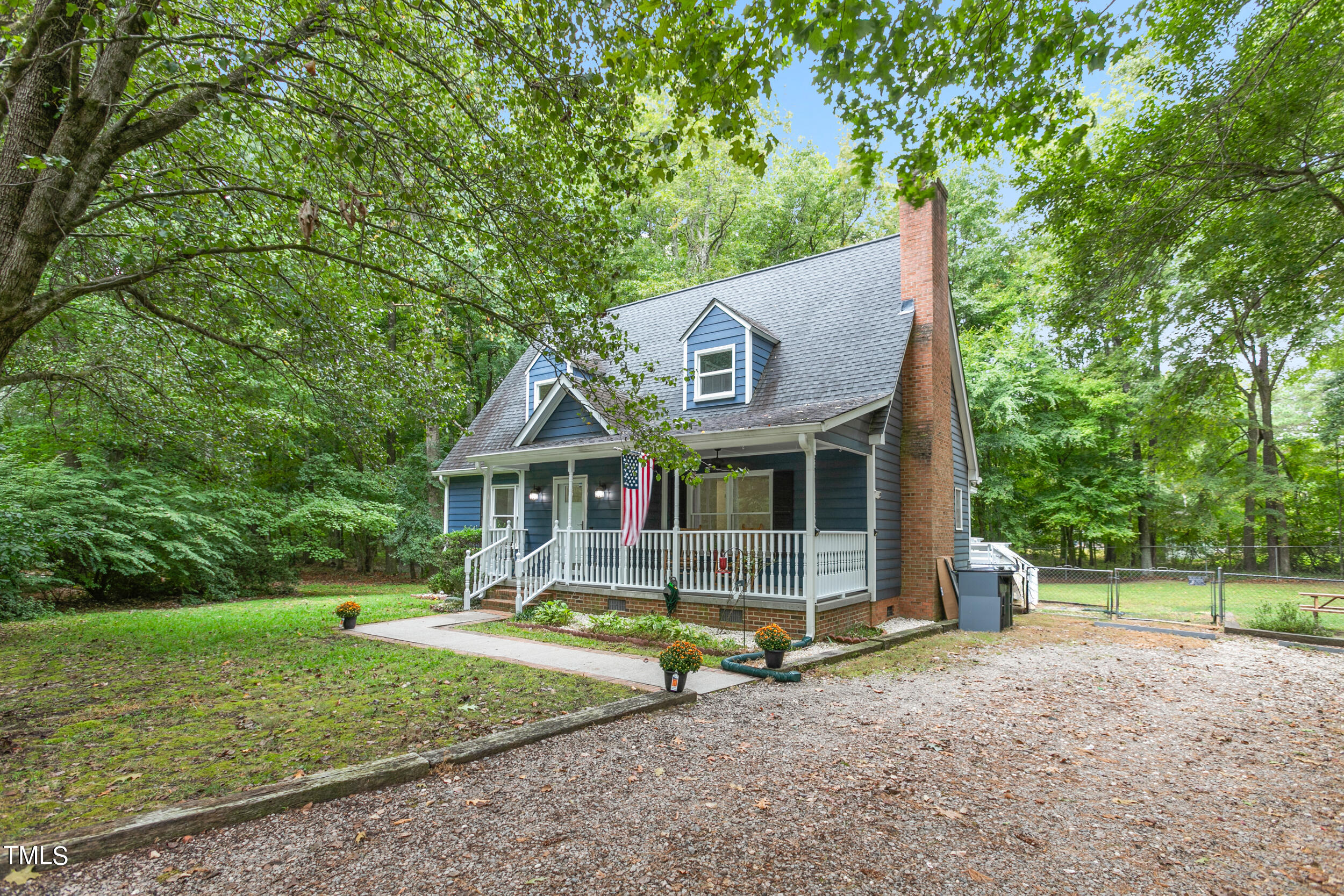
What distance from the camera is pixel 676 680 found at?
20.7ft

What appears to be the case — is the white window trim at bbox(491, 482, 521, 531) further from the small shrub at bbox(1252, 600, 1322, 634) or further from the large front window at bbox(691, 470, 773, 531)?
the small shrub at bbox(1252, 600, 1322, 634)

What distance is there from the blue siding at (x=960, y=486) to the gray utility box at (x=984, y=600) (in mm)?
1121

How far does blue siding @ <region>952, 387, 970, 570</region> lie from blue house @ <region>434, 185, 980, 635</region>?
8 cm

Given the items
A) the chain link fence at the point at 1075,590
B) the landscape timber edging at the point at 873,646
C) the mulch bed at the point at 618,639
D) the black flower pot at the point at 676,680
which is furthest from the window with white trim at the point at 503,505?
the chain link fence at the point at 1075,590

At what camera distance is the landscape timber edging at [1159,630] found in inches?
434

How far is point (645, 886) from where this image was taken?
116 inches

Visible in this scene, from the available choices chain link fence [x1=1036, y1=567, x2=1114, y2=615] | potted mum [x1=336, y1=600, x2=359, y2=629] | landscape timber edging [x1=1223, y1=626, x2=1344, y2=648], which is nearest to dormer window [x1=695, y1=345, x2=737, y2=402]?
potted mum [x1=336, y1=600, x2=359, y2=629]

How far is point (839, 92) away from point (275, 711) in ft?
22.8

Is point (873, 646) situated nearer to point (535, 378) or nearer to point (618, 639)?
point (618, 639)

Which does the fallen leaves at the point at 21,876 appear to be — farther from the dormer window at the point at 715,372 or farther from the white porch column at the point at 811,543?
the dormer window at the point at 715,372

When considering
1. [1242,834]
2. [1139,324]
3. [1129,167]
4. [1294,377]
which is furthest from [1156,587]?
[1242,834]

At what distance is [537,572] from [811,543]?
6087mm

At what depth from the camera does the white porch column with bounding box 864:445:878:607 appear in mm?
10812

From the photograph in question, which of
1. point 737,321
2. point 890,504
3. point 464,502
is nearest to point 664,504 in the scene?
point 737,321
